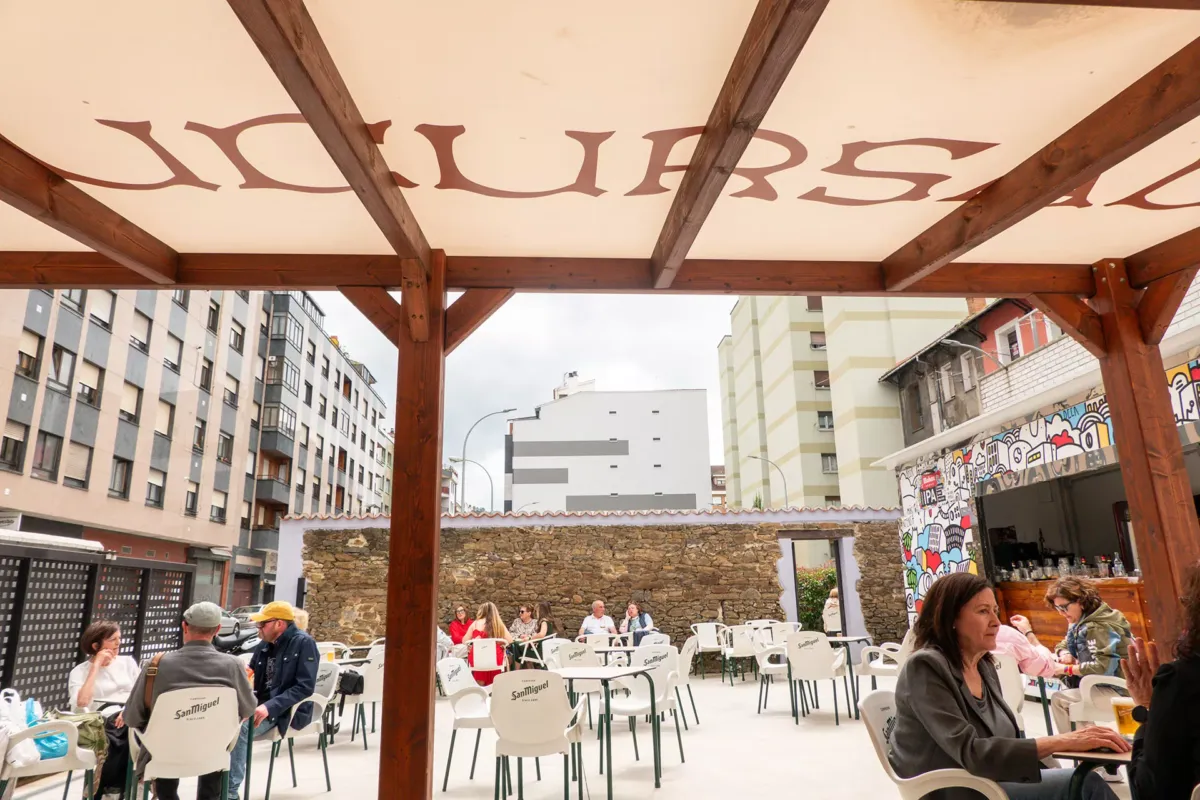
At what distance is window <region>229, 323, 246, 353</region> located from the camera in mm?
30656

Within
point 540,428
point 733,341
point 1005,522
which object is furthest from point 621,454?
point 1005,522

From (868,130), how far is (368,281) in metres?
3.08

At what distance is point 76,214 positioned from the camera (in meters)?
3.94

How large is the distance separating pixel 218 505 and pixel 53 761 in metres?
27.8

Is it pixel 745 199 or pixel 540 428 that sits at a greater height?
pixel 540 428

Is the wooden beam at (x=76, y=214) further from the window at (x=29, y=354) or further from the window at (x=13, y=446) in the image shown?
the window at (x=29, y=354)

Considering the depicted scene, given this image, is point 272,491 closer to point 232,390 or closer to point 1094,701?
point 232,390

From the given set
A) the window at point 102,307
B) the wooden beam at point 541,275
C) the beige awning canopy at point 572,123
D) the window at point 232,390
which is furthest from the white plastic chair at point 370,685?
the window at point 232,390

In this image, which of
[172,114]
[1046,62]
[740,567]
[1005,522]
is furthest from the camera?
[740,567]

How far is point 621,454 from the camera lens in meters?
44.3

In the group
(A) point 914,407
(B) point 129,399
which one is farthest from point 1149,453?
(B) point 129,399

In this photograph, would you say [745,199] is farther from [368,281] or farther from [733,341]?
[733,341]

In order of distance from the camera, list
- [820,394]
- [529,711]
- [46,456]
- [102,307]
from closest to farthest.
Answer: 1. [529,711]
2. [46,456]
3. [102,307]
4. [820,394]

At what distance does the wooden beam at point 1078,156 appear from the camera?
3.10m
